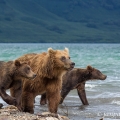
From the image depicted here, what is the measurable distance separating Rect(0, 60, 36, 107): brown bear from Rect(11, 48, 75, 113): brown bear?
0.16 metres

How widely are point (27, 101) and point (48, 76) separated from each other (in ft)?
2.41

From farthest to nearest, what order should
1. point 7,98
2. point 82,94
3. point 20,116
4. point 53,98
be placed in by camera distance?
point 82,94, point 53,98, point 7,98, point 20,116

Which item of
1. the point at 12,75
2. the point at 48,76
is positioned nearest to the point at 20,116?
the point at 48,76

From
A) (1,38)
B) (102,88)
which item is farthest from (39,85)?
(1,38)

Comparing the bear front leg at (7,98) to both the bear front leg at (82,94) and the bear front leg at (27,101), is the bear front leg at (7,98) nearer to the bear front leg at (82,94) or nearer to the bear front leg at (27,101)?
the bear front leg at (27,101)

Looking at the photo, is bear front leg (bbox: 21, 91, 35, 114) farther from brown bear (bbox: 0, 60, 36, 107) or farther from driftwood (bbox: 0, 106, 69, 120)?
driftwood (bbox: 0, 106, 69, 120)

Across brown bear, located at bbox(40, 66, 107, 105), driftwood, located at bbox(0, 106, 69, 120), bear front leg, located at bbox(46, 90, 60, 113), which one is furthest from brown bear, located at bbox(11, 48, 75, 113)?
brown bear, located at bbox(40, 66, 107, 105)

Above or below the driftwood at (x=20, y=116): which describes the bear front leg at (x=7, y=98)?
above

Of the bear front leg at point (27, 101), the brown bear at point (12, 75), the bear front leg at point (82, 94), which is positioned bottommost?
the bear front leg at point (82, 94)

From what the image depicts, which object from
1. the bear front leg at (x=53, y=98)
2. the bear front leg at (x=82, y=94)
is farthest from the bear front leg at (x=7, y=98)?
the bear front leg at (x=82, y=94)

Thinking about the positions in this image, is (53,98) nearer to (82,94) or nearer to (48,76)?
(48,76)

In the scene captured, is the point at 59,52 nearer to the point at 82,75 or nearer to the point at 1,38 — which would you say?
the point at 82,75

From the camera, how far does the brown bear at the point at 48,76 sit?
8.70 m

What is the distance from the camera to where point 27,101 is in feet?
29.9
